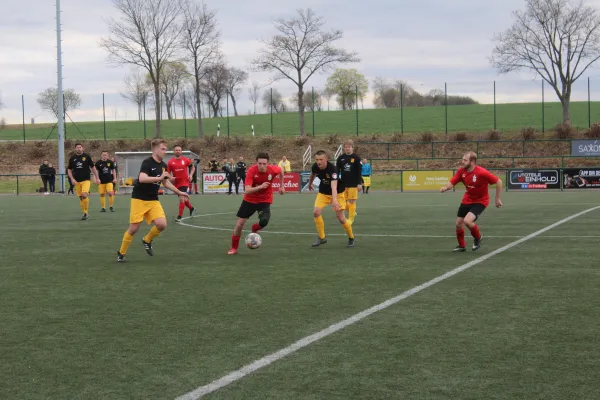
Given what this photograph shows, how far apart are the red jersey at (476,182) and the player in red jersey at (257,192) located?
3149 millimetres

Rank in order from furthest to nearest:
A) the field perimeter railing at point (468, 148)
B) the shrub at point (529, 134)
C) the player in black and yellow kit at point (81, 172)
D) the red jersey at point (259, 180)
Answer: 1. the shrub at point (529, 134)
2. the field perimeter railing at point (468, 148)
3. the player in black and yellow kit at point (81, 172)
4. the red jersey at point (259, 180)

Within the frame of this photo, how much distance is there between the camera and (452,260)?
11.3 metres

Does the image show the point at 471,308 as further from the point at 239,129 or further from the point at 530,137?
the point at 239,129

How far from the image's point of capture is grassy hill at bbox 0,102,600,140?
6638 cm

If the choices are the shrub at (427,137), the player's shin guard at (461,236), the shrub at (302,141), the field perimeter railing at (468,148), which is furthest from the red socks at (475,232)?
the shrub at (302,141)

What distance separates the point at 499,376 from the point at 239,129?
70.7m

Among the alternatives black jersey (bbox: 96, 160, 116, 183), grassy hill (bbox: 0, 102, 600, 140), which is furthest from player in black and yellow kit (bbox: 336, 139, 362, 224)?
grassy hill (bbox: 0, 102, 600, 140)

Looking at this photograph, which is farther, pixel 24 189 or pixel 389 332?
pixel 24 189

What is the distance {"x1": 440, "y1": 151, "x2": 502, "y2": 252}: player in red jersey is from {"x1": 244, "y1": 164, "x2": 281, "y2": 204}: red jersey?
2.89 metres

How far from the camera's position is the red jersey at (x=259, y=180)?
12453 mm

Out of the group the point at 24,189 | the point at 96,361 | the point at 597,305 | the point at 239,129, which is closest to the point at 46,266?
the point at 96,361

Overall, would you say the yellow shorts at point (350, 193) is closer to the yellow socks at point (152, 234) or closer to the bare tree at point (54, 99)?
the yellow socks at point (152, 234)

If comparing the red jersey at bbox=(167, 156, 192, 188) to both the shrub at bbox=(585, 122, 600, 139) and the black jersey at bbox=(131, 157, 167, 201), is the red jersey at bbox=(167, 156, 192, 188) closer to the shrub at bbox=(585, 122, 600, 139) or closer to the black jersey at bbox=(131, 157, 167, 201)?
the black jersey at bbox=(131, 157, 167, 201)

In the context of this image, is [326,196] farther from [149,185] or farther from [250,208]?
[149,185]
